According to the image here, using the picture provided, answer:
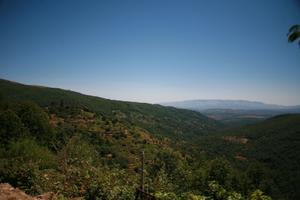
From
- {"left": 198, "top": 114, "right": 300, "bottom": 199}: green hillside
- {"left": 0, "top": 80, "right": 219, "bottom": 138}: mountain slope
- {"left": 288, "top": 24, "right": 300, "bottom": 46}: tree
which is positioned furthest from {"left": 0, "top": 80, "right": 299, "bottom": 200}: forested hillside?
{"left": 288, "top": 24, "right": 300, "bottom": 46}: tree

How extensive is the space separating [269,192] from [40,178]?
125 feet

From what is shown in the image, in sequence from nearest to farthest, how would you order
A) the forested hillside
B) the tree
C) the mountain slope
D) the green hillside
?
the tree → the forested hillside → the green hillside → the mountain slope

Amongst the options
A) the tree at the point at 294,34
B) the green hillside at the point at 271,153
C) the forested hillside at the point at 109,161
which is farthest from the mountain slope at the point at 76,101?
the tree at the point at 294,34

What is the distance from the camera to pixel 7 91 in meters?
83.5

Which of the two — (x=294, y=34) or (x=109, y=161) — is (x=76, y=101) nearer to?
(x=109, y=161)

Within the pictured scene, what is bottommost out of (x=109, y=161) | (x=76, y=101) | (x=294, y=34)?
(x=109, y=161)

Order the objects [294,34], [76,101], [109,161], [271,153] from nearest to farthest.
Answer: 1. [294,34]
2. [109,161]
3. [271,153]
4. [76,101]

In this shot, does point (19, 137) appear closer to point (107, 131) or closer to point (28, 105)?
point (28, 105)

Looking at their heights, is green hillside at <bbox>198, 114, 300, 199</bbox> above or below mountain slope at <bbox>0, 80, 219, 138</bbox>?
below

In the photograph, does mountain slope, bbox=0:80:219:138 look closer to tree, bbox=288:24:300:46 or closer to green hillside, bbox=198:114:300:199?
green hillside, bbox=198:114:300:199

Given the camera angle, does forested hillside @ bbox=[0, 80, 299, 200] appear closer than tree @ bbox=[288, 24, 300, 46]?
No

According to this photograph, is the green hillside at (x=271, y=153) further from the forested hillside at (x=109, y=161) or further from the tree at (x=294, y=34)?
the tree at (x=294, y=34)

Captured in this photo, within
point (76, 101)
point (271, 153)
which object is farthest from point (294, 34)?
point (76, 101)

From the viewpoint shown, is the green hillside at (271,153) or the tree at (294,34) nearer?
the tree at (294,34)
